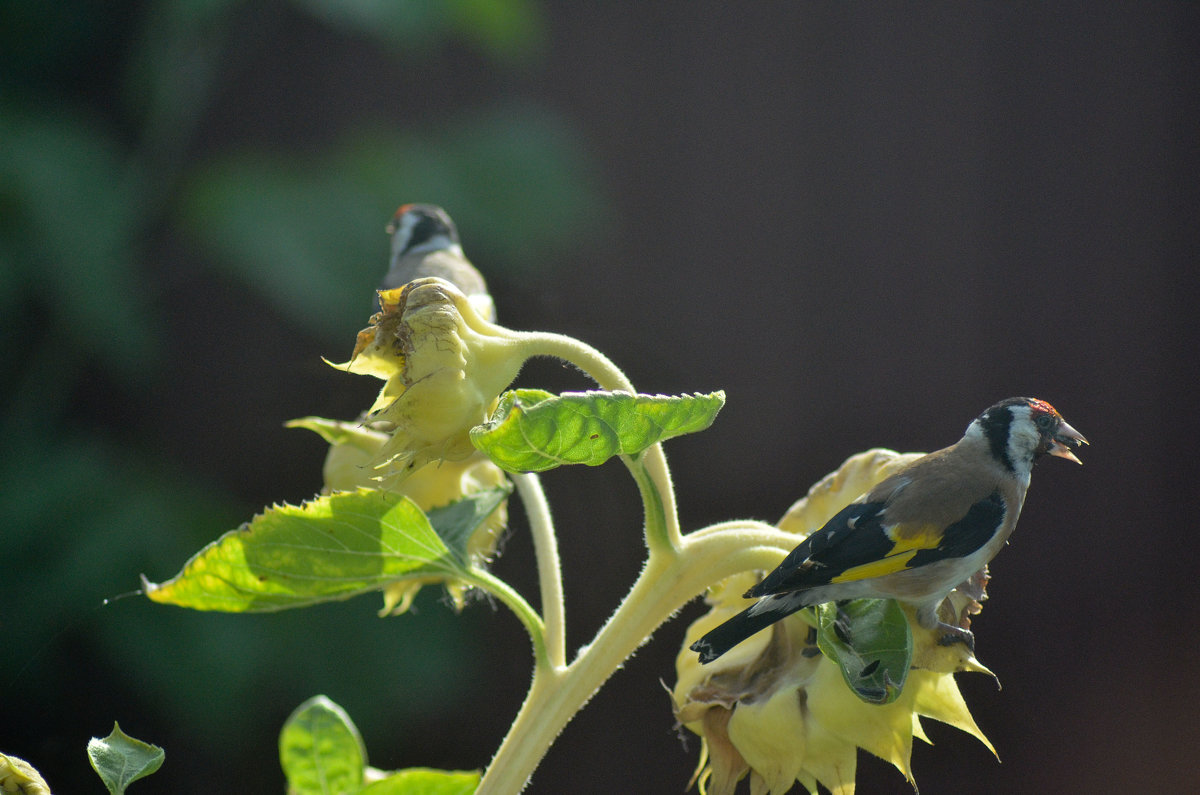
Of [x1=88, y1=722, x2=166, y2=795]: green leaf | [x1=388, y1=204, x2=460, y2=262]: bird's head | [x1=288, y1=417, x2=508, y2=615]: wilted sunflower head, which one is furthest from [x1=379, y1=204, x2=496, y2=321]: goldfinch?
[x1=88, y1=722, x2=166, y2=795]: green leaf

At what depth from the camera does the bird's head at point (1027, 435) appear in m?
0.24

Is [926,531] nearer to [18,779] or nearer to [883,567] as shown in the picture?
[883,567]

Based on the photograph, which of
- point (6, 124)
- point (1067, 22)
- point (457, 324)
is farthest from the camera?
point (1067, 22)

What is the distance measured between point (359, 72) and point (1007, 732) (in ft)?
4.62

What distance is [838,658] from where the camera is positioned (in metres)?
0.22

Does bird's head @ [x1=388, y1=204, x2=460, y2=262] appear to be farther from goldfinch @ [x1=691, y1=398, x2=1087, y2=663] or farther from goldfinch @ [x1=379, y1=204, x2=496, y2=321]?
goldfinch @ [x1=691, y1=398, x2=1087, y2=663]

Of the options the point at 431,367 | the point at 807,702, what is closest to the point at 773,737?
the point at 807,702

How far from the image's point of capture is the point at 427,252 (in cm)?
66

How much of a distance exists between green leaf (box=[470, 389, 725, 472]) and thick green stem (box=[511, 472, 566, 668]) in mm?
54

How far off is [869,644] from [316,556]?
144 millimetres

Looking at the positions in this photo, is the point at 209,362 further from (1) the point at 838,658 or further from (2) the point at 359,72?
(1) the point at 838,658

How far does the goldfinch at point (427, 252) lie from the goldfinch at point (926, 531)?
298 mm

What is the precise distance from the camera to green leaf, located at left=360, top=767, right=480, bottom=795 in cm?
27

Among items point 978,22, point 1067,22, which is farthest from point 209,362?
point 1067,22
